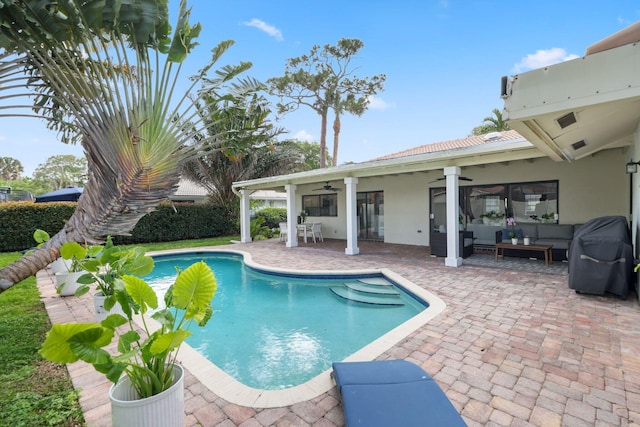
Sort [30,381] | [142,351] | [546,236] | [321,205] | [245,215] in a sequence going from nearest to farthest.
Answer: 1. [142,351]
2. [30,381]
3. [546,236]
4. [245,215]
5. [321,205]

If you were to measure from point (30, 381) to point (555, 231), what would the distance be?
38.1 ft

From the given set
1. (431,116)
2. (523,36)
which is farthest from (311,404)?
(431,116)

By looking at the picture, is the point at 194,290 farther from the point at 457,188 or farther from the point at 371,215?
the point at 371,215

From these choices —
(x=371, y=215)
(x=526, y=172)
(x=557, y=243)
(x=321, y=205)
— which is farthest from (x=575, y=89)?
(x=321, y=205)

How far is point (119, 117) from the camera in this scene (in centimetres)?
448

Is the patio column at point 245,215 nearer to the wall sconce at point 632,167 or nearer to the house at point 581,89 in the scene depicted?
the house at point 581,89

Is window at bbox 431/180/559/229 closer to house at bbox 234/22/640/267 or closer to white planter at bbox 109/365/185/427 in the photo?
house at bbox 234/22/640/267

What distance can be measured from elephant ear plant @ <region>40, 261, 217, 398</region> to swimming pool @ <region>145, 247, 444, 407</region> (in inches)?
36.3

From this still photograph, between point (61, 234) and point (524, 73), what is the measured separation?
632cm

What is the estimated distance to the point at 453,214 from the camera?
27.4ft

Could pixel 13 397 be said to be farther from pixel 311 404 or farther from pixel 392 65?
pixel 392 65

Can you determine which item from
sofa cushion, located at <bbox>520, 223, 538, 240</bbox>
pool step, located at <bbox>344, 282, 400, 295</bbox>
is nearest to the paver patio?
pool step, located at <bbox>344, 282, 400, 295</bbox>

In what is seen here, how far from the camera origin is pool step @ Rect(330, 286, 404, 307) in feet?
21.4

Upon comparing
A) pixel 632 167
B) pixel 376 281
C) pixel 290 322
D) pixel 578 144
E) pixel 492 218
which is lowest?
pixel 290 322
